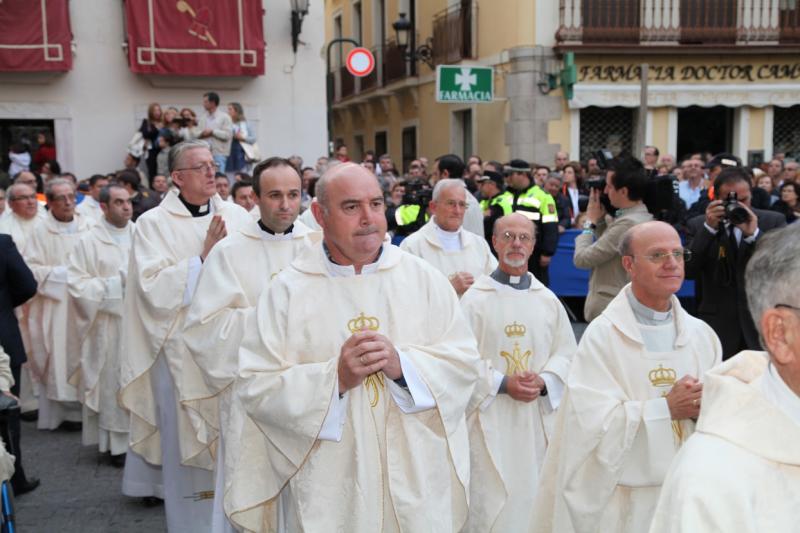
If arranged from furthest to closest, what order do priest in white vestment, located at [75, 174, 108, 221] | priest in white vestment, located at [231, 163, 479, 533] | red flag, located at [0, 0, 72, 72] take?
1. red flag, located at [0, 0, 72, 72]
2. priest in white vestment, located at [75, 174, 108, 221]
3. priest in white vestment, located at [231, 163, 479, 533]

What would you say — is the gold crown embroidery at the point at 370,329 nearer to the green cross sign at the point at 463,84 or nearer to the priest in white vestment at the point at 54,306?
the priest in white vestment at the point at 54,306

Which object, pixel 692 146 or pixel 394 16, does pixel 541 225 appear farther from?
pixel 394 16

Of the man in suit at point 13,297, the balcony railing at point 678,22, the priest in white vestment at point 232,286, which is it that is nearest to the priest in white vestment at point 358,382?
the priest in white vestment at point 232,286

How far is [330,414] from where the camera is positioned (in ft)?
10.2

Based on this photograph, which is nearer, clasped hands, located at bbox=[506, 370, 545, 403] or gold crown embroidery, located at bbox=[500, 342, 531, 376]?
clasped hands, located at bbox=[506, 370, 545, 403]

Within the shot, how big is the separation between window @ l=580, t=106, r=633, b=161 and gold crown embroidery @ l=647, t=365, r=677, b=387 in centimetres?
1662

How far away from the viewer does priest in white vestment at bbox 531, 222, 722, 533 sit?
337 centimetres

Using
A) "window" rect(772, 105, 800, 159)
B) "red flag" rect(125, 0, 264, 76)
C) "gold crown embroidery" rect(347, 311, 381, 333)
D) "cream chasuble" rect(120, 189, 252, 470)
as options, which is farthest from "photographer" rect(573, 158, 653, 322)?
"window" rect(772, 105, 800, 159)

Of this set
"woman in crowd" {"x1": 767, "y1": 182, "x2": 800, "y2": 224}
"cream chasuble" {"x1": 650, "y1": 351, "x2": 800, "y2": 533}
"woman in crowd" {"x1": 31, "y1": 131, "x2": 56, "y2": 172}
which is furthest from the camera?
"woman in crowd" {"x1": 31, "y1": 131, "x2": 56, "y2": 172}

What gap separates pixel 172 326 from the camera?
5.12 m

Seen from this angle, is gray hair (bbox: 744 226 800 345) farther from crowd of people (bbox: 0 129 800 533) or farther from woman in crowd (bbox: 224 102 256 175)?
woman in crowd (bbox: 224 102 256 175)

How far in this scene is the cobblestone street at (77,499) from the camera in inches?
213

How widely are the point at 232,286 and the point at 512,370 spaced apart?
1.53m

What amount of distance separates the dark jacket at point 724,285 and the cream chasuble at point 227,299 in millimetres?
3146
